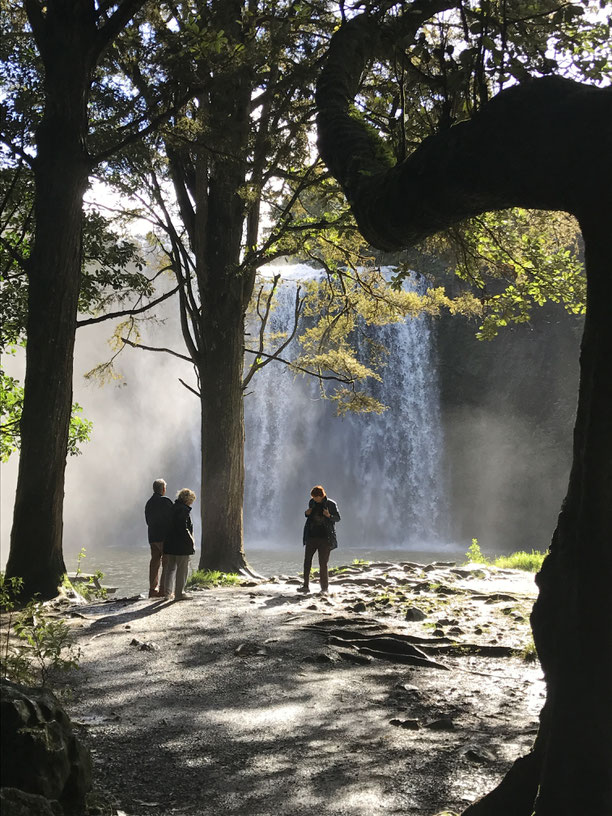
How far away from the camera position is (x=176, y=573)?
10172 mm

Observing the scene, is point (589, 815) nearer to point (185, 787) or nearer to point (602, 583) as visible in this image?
point (602, 583)

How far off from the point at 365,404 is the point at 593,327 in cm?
1422

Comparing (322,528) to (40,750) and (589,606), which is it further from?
(589,606)

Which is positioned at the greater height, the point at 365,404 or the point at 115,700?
the point at 365,404

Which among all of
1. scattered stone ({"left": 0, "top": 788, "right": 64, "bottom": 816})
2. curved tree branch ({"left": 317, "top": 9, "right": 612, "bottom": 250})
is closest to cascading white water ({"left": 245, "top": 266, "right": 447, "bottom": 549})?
curved tree branch ({"left": 317, "top": 9, "right": 612, "bottom": 250})

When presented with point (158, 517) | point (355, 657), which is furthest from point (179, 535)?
point (355, 657)

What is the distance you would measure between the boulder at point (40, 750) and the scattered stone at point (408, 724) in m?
2.38

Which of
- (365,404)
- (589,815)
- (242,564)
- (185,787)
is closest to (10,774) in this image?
(185,787)

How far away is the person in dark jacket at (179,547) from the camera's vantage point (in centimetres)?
1022

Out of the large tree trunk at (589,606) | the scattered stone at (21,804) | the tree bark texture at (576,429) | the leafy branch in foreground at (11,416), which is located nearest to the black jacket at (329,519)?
the leafy branch in foreground at (11,416)

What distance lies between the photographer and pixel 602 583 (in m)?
2.62

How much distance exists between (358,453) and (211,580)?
2472 cm

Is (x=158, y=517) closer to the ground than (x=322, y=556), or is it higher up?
higher up

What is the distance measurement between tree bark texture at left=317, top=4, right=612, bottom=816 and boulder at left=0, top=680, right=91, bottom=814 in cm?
181
